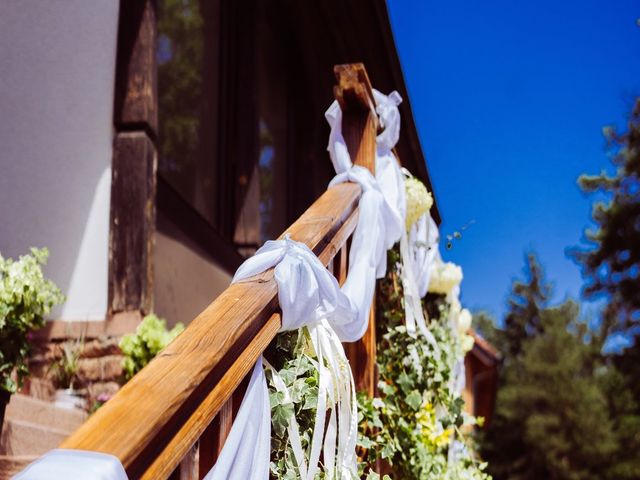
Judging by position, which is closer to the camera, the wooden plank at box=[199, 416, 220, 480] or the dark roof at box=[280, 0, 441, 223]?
the wooden plank at box=[199, 416, 220, 480]

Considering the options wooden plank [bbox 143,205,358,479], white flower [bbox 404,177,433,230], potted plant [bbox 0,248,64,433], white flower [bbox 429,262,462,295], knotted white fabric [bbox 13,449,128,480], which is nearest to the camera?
knotted white fabric [bbox 13,449,128,480]

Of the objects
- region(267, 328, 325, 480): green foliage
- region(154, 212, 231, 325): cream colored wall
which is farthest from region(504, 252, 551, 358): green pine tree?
region(267, 328, 325, 480): green foliage

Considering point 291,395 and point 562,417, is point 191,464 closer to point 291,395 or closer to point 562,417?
point 291,395

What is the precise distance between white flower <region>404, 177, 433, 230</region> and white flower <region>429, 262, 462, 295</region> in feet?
1.87

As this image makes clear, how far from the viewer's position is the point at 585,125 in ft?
95.6

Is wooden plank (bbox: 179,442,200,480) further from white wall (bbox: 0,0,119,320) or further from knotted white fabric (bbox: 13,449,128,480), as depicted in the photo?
white wall (bbox: 0,0,119,320)

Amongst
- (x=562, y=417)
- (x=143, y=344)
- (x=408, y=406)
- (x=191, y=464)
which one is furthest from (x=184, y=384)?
(x=562, y=417)

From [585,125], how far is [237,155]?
2427 centimetres

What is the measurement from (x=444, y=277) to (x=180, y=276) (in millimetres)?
2604

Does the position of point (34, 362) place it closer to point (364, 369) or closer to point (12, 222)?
point (12, 222)

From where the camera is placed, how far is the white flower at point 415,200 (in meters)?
3.51

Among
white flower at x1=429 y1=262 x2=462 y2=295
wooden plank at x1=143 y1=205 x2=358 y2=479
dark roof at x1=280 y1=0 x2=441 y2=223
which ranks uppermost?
dark roof at x1=280 y1=0 x2=441 y2=223

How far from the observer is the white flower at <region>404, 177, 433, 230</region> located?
3512 millimetres

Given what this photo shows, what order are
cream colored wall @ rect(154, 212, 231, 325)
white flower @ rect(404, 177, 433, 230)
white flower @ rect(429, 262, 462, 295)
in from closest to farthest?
white flower @ rect(404, 177, 433, 230), white flower @ rect(429, 262, 462, 295), cream colored wall @ rect(154, 212, 231, 325)
